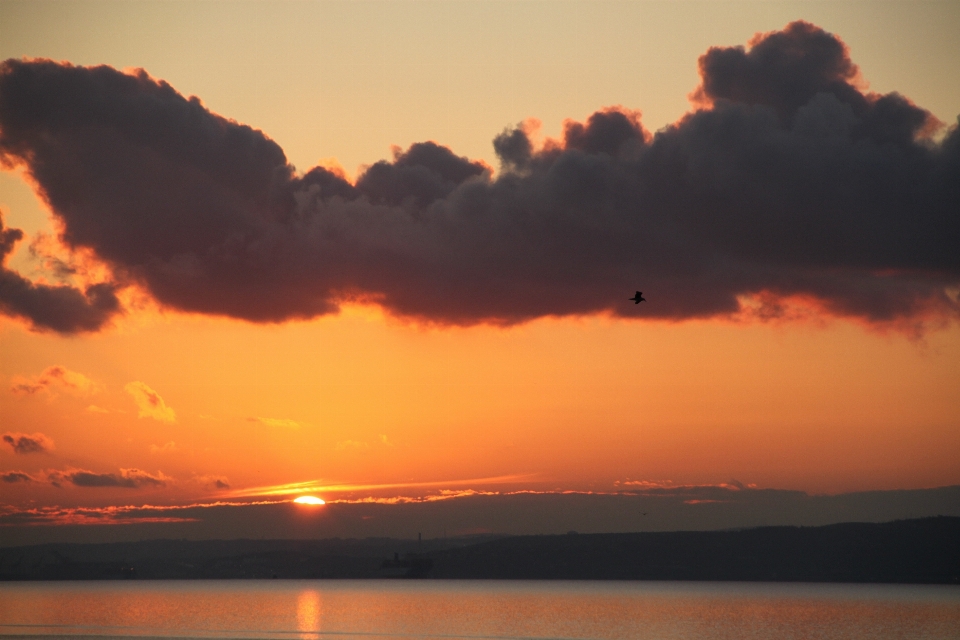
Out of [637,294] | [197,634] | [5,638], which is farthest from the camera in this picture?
[197,634]

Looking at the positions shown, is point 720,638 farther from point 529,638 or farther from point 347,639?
point 347,639

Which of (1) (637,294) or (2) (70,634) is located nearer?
(1) (637,294)

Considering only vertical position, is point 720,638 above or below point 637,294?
below

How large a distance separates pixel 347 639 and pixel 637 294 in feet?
371

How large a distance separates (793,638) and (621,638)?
1401 inches

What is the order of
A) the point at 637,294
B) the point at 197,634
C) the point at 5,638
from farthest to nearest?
1. the point at 197,634
2. the point at 5,638
3. the point at 637,294

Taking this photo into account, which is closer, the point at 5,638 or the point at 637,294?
the point at 637,294

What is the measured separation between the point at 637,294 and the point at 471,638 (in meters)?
106

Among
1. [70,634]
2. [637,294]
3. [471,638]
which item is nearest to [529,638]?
[471,638]

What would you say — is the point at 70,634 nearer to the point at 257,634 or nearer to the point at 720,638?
the point at 257,634

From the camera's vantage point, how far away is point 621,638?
192625 millimetres

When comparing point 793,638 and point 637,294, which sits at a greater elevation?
point 637,294

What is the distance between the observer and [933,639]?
644 ft

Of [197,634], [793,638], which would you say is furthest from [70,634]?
[793,638]
